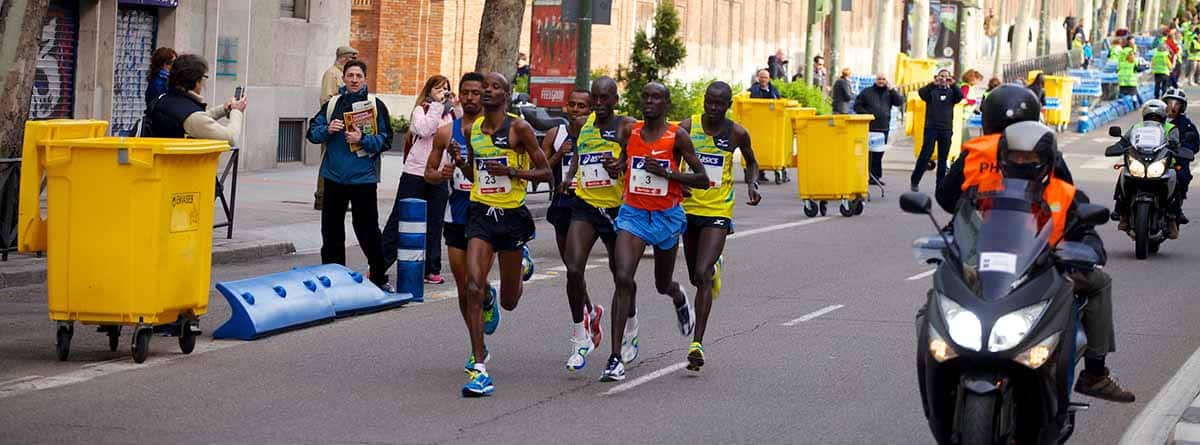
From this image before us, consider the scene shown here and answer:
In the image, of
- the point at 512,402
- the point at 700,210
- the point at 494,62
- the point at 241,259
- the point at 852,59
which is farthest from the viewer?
the point at 852,59

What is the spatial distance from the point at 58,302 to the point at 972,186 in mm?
5056

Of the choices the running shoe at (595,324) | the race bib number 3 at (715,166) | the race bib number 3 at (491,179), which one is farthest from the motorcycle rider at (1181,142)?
the race bib number 3 at (491,179)

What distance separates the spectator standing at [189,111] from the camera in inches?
480

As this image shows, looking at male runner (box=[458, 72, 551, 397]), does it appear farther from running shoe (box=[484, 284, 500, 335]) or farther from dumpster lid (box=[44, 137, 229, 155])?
dumpster lid (box=[44, 137, 229, 155])

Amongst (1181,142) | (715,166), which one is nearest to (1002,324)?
(715,166)

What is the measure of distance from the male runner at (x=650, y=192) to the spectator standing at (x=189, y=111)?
8.83ft

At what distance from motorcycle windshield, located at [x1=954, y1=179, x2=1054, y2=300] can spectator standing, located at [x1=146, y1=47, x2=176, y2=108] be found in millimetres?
9077

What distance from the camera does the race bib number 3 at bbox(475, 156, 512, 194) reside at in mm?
10398

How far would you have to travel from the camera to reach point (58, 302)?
412 inches

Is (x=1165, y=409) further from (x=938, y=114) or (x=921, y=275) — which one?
(x=938, y=114)

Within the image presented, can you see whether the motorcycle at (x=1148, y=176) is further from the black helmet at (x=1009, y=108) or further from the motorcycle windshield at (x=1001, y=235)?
the motorcycle windshield at (x=1001, y=235)

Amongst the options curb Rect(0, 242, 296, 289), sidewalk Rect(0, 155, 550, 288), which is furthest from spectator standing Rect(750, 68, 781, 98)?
curb Rect(0, 242, 296, 289)

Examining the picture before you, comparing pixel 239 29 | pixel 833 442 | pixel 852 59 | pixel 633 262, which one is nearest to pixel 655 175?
pixel 633 262

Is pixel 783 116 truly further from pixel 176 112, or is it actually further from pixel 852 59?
pixel 852 59
